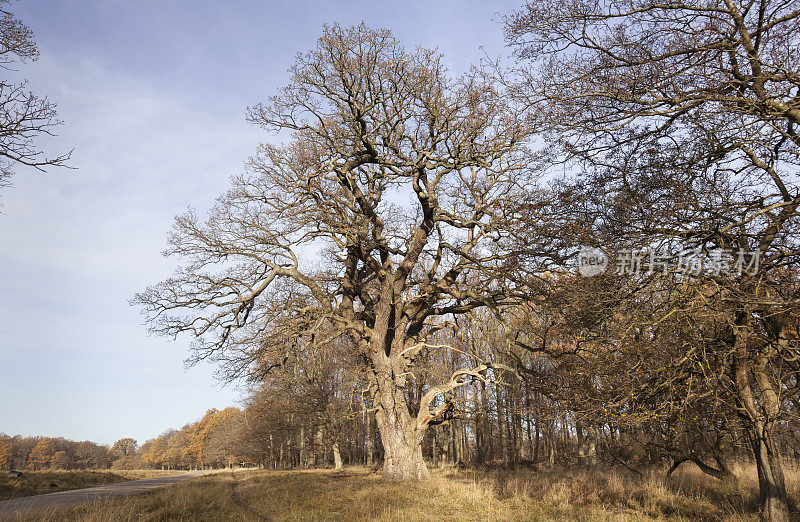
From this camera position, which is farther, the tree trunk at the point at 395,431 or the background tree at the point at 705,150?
the tree trunk at the point at 395,431

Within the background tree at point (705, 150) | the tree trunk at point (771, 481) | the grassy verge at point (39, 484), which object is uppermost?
the background tree at point (705, 150)

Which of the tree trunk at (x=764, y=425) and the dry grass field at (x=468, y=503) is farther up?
the tree trunk at (x=764, y=425)

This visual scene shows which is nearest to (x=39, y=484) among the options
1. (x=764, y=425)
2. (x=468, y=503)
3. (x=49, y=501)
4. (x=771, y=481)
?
(x=49, y=501)

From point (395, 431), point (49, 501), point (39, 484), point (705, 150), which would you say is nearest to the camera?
point (705, 150)

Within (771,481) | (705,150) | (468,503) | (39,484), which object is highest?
(705,150)

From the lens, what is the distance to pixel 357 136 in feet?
47.4

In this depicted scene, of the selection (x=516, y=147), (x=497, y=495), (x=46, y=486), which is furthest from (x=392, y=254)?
(x=46, y=486)

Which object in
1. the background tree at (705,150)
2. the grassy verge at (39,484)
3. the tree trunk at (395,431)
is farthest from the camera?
the grassy verge at (39,484)

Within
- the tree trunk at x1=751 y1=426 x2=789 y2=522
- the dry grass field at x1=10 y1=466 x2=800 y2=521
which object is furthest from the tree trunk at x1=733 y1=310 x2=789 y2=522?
the dry grass field at x1=10 y1=466 x2=800 y2=521

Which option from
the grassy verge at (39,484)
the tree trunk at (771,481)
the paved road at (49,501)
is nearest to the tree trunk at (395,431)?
the paved road at (49,501)

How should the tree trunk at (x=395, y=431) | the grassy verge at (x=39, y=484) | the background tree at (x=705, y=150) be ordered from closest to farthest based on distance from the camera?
the background tree at (x=705, y=150), the tree trunk at (x=395, y=431), the grassy verge at (x=39, y=484)

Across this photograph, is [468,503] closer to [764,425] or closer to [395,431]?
[395,431]

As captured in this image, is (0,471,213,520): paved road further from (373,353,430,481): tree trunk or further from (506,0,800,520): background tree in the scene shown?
(506,0,800,520): background tree

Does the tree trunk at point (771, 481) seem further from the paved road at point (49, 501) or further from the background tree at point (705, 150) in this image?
the paved road at point (49, 501)
